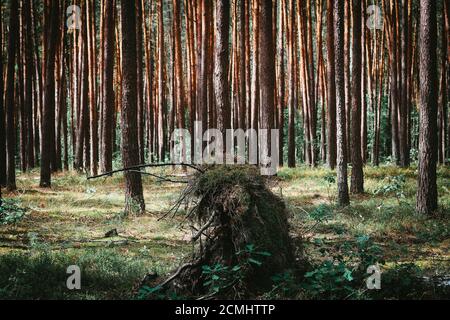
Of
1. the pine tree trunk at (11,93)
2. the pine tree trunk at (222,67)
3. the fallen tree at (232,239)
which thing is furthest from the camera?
the pine tree trunk at (11,93)

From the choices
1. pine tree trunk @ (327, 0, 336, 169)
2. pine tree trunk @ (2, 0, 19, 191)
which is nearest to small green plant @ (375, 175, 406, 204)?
pine tree trunk @ (327, 0, 336, 169)

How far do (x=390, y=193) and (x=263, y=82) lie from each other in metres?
5.18

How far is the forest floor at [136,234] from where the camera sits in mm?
5691

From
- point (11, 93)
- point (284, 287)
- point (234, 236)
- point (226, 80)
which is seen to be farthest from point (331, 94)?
point (284, 287)

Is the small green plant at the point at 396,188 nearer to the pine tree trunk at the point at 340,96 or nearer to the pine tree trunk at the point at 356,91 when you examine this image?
the pine tree trunk at the point at 340,96

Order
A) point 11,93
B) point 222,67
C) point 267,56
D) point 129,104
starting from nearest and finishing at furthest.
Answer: point 222,67, point 129,104, point 267,56, point 11,93

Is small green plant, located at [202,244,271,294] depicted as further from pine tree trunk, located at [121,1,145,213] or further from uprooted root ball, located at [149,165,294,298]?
pine tree trunk, located at [121,1,145,213]

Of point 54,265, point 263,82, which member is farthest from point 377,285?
point 263,82

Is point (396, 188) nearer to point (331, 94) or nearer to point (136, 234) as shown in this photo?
point (331, 94)

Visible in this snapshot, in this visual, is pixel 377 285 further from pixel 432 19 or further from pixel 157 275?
pixel 432 19

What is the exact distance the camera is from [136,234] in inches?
347

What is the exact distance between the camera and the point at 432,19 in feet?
31.1

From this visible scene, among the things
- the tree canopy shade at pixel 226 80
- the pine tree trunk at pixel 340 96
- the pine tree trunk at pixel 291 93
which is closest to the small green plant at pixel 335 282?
the tree canopy shade at pixel 226 80
